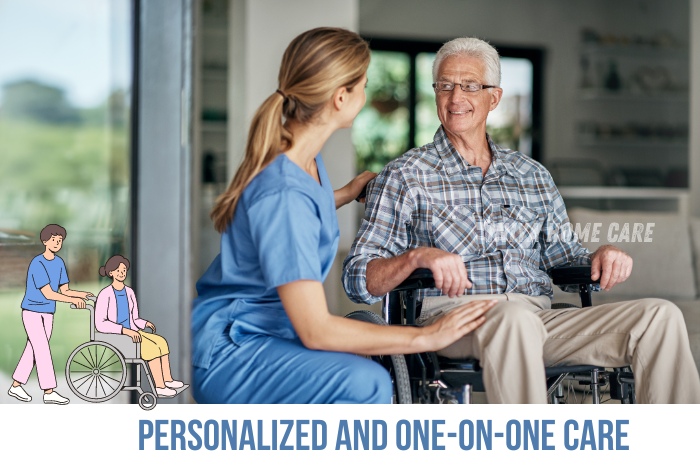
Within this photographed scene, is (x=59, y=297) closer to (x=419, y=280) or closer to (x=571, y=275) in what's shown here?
(x=419, y=280)

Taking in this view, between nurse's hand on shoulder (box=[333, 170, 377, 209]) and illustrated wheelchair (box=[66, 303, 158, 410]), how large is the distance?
0.81 metres

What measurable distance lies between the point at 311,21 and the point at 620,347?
3308 mm

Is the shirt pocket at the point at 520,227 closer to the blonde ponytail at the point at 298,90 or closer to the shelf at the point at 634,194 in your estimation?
the blonde ponytail at the point at 298,90

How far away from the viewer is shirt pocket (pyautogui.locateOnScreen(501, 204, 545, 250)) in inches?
102

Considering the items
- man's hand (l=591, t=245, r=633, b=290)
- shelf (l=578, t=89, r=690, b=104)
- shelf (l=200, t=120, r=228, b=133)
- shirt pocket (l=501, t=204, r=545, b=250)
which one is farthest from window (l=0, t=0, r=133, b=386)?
shelf (l=578, t=89, r=690, b=104)

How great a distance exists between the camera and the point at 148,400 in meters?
1.92

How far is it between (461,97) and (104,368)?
1.28 metres

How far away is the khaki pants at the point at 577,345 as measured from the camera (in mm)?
2047

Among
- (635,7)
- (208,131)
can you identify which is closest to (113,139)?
(208,131)

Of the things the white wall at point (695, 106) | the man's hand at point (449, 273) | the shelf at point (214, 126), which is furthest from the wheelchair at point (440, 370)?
the white wall at point (695, 106)

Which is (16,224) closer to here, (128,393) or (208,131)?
(128,393)

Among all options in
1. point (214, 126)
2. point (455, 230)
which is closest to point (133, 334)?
point (455, 230)

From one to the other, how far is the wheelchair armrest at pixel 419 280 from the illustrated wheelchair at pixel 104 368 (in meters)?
0.72

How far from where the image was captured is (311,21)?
5.09 m
